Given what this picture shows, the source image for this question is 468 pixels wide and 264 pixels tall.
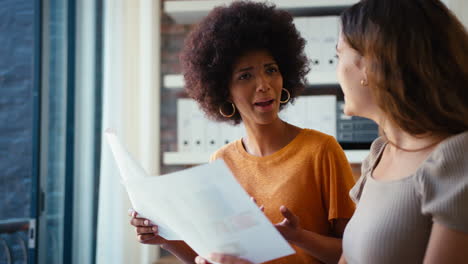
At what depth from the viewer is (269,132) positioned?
4.65 ft

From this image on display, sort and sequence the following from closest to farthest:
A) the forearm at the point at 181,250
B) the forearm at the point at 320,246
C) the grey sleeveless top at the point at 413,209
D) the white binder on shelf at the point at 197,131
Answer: the grey sleeveless top at the point at 413,209
the forearm at the point at 320,246
the forearm at the point at 181,250
the white binder on shelf at the point at 197,131

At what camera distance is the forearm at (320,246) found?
3.79 feet

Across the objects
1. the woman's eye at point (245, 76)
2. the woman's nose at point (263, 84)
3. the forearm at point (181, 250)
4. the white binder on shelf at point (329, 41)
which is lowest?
the forearm at point (181, 250)

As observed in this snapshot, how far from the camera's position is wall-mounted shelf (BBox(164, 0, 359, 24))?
2.61m

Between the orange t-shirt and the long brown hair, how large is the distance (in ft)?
1.40

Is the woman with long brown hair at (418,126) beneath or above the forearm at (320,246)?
above

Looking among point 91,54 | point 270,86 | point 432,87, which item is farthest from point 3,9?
point 432,87

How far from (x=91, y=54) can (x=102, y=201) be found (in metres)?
0.82

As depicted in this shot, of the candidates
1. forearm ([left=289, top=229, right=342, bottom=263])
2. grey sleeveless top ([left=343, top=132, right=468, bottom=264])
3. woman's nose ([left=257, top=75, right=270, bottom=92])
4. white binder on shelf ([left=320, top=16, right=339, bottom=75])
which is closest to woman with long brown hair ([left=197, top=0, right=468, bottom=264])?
grey sleeveless top ([left=343, top=132, right=468, bottom=264])

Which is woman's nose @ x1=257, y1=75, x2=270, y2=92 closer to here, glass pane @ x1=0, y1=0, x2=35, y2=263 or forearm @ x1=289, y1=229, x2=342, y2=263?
forearm @ x1=289, y1=229, x2=342, y2=263

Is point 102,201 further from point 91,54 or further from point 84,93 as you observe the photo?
point 91,54

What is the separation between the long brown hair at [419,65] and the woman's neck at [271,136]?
0.56m

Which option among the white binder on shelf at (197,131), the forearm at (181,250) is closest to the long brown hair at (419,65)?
the forearm at (181,250)

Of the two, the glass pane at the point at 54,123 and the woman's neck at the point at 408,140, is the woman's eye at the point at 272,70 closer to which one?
the woman's neck at the point at 408,140
